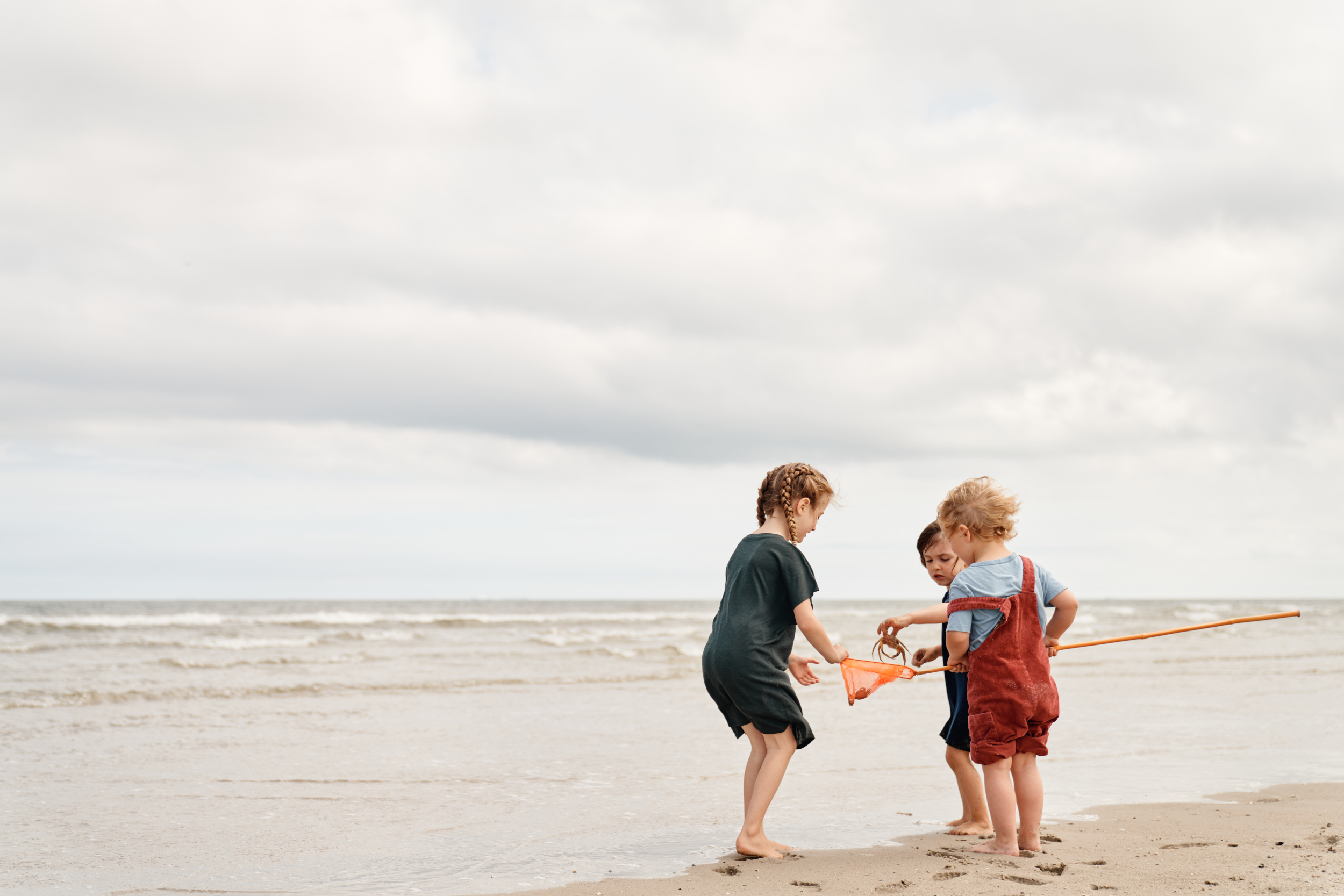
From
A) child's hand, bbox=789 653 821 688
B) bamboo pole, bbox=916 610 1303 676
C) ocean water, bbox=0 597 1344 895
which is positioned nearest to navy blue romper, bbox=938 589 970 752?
bamboo pole, bbox=916 610 1303 676

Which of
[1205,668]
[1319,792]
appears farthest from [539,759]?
[1205,668]

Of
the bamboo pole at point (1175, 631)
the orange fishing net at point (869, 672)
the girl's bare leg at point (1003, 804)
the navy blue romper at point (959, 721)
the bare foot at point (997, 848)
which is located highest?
the bamboo pole at point (1175, 631)

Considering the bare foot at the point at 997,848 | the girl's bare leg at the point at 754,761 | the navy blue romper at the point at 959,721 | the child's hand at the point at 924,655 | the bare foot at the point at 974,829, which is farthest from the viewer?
the bare foot at the point at 974,829

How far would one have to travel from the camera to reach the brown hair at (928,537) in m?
4.99

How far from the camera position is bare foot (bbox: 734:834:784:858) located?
4.23 m

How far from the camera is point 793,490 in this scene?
14.2 feet

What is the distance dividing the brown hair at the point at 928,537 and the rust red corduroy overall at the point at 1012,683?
0.87 meters

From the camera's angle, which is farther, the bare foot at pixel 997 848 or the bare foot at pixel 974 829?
the bare foot at pixel 974 829

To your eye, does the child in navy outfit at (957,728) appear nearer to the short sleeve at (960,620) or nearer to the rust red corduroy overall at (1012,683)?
the short sleeve at (960,620)

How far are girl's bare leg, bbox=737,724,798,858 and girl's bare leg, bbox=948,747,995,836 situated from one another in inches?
34.0

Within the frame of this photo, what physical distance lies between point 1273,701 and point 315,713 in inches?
362

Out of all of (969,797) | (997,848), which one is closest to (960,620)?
(997,848)

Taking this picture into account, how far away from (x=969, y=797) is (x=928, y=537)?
1207 mm

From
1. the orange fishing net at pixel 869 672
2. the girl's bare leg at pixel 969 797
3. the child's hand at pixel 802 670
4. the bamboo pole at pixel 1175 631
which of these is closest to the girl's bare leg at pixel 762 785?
the child's hand at pixel 802 670
